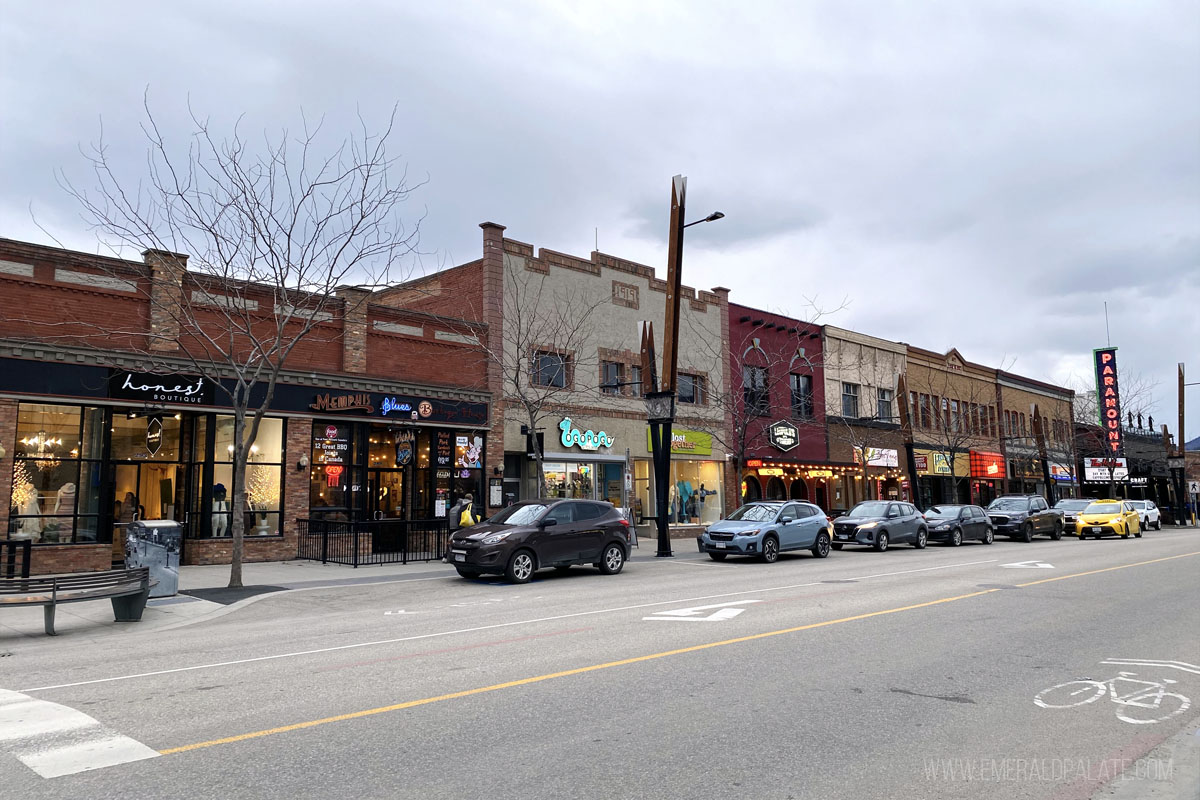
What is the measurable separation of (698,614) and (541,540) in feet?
18.8

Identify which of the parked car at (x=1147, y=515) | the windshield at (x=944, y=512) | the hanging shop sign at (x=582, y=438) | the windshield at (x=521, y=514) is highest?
the hanging shop sign at (x=582, y=438)

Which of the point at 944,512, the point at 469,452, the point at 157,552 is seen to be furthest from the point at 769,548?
the point at 157,552

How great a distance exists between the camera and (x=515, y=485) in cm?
2708

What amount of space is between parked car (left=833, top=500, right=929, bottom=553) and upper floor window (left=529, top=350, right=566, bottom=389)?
32.5ft

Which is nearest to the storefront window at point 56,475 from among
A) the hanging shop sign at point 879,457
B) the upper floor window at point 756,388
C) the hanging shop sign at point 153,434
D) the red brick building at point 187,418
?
the red brick building at point 187,418

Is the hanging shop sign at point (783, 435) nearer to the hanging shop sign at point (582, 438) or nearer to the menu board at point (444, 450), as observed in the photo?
the hanging shop sign at point (582, 438)

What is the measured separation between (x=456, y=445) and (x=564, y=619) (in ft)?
46.2

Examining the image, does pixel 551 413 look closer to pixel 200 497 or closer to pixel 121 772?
pixel 200 497

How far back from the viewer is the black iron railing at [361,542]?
786 inches

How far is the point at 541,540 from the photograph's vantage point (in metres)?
16.6

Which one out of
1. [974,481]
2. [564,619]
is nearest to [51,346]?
[564,619]

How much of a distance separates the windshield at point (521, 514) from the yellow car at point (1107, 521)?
86.2ft

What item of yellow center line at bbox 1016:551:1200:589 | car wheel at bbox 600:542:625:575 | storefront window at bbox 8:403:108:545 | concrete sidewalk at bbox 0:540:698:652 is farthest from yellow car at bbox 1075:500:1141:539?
storefront window at bbox 8:403:108:545

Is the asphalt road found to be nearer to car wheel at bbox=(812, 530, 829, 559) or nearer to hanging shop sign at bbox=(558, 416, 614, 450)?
car wheel at bbox=(812, 530, 829, 559)
